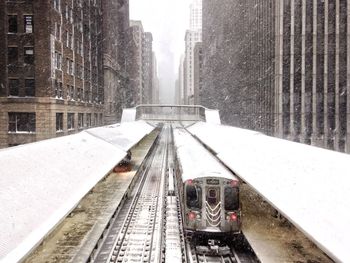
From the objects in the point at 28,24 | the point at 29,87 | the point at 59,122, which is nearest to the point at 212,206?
the point at 29,87

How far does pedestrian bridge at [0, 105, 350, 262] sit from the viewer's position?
7.96 meters

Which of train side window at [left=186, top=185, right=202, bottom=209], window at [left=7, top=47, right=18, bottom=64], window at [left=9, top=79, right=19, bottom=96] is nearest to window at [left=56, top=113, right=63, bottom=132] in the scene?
window at [left=9, top=79, right=19, bottom=96]

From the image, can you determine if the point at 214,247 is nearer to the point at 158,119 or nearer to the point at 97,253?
the point at 97,253

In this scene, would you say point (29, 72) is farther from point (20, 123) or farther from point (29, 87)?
point (20, 123)

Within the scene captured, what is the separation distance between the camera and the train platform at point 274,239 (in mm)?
12266

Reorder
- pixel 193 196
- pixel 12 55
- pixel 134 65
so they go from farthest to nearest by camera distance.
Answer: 1. pixel 134 65
2. pixel 12 55
3. pixel 193 196

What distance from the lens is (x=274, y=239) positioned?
1395 cm

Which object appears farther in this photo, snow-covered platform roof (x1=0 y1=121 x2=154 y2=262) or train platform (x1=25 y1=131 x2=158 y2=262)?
train platform (x1=25 y1=131 x2=158 y2=262)

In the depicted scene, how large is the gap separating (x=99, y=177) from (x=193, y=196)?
3908 millimetres

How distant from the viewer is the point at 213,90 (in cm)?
11162

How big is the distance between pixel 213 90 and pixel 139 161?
8067 centimetres

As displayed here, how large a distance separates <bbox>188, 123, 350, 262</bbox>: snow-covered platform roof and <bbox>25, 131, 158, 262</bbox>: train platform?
642cm

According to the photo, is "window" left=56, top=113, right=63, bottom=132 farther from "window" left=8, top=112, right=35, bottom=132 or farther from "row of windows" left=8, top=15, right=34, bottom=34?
"row of windows" left=8, top=15, right=34, bottom=34

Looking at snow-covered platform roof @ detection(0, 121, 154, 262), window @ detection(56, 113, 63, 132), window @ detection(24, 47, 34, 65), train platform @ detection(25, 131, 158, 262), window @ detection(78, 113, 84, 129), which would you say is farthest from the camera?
window @ detection(78, 113, 84, 129)
